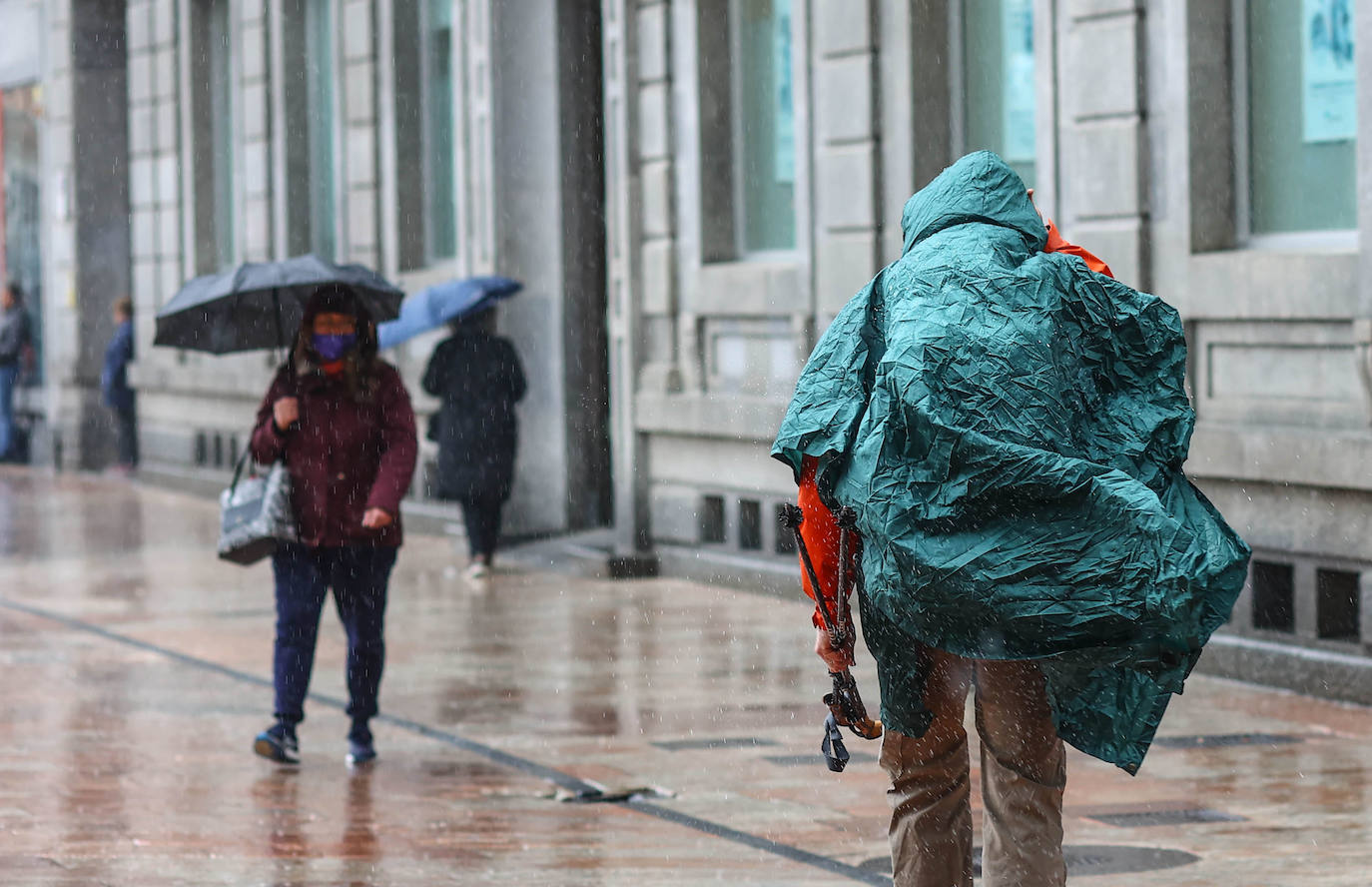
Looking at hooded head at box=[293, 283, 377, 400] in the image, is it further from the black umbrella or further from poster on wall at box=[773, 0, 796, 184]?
poster on wall at box=[773, 0, 796, 184]

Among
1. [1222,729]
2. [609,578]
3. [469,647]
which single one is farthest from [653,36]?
[1222,729]

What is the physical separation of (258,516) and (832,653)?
4.20 meters

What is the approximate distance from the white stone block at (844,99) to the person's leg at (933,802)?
344 inches

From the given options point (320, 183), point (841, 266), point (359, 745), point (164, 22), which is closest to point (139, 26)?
point (164, 22)

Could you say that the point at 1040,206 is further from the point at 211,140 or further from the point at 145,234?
the point at 145,234

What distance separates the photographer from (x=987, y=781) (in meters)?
4.85

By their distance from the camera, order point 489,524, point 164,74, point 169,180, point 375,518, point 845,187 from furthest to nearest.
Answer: point 169,180
point 164,74
point 489,524
point 845,187
point 375,518

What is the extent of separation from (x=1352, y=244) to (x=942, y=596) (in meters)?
6.37

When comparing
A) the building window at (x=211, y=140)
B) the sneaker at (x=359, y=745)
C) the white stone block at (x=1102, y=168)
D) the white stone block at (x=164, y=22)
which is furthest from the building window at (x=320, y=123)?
the sneaker at (x=359, y=745)

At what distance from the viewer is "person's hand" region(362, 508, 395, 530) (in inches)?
335

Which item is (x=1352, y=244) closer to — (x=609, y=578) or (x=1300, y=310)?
(x=1300, y=310)

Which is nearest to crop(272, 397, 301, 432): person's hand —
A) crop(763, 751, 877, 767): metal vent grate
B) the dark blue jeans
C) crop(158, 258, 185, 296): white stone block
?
the dark blue jeans

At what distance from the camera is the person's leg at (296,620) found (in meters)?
8.73

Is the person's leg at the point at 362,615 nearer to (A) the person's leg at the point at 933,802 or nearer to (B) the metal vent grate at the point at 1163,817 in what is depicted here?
(B) the metal vent grate at the point at 1163,817
